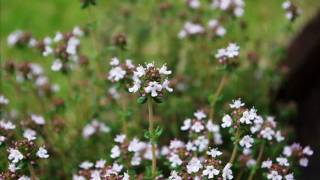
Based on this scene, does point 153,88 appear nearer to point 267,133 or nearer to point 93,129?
point 267,133

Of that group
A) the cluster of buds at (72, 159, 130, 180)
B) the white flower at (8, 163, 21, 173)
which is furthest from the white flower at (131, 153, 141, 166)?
the white flower at (8, 163, 21, 173)

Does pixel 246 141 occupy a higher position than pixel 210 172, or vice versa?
pixel 246 141

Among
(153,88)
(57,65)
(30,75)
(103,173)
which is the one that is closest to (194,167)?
(153,88)

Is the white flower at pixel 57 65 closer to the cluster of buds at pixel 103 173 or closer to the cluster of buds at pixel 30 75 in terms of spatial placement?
the cluster of buds at pixel 30 75

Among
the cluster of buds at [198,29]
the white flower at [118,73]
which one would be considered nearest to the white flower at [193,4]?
the cluster of buds at [198,29]

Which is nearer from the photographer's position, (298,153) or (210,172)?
(210,172)

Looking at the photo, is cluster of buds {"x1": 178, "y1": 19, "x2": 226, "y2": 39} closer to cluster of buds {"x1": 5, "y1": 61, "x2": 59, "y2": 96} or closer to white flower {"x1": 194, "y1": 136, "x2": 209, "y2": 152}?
cluster of buds {"x1": 5, "y1": 61, "x2": 59, "y2": 96}

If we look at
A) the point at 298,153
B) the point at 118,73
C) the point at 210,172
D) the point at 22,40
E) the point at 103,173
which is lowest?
the point at 210,172
